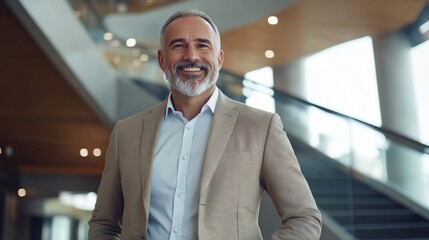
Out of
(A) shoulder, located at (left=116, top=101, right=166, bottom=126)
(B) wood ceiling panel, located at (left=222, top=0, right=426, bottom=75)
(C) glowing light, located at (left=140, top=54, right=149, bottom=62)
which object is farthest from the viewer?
(B) wood ceiling panel, located at (left=222, top=0, right=426, bottom=75)

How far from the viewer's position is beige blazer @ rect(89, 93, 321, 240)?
1.33 metres

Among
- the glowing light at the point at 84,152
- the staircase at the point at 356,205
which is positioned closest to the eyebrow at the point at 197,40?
the staircase at the point at 356,205

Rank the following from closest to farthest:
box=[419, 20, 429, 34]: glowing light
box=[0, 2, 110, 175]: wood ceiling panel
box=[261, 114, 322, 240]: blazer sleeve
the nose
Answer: box=[261, 114, 322, 240]: blazer sleeve → the nose → box=[0, 2, 110, 175]: wood ceiling panel → box=[419, 20, 429, 34]: glowing light

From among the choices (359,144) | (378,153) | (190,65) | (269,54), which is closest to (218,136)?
(190,65)

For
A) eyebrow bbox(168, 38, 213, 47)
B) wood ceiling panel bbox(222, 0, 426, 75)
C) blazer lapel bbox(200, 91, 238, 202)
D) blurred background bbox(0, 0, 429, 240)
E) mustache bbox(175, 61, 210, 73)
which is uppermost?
wood ceiling panel bbox(222, 0, 426, 75)

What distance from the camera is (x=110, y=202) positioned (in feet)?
4.96

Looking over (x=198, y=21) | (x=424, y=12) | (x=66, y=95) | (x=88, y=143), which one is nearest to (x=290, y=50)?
(x=424, y=12)

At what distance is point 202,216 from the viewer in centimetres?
132

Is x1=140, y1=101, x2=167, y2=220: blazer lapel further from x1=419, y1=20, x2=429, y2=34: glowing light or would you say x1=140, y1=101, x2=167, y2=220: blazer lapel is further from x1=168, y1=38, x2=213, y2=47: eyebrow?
x1=419, y1=20, x2=429, y2=34: glowing light

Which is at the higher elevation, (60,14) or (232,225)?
(60,14)

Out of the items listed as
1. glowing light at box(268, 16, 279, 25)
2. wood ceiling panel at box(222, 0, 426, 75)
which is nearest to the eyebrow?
wood ceiling panel at box(222, 0, 426, 75)

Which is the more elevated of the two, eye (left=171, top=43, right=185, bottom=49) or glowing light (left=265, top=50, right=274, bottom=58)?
glowing light (left=265, top=50, right=274, bottom=58)

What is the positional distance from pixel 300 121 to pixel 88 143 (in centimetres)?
500

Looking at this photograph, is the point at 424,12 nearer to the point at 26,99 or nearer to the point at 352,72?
the point at 352,72
